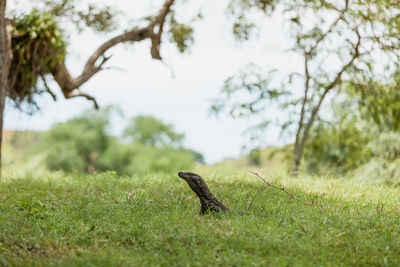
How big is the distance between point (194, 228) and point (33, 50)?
21.6 feet

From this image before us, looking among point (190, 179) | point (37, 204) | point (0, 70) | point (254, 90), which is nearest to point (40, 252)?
point (37, 204)

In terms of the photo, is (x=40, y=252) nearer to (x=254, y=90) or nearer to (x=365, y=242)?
(x=365, y=242)

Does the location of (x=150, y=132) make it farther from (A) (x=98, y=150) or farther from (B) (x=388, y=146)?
(B) (x=388, y=146)

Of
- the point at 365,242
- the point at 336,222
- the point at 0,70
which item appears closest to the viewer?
the point at 365,242

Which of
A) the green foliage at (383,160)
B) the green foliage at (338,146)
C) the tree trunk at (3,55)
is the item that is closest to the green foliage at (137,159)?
the green foliage at (338,146)

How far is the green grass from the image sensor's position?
3227mm

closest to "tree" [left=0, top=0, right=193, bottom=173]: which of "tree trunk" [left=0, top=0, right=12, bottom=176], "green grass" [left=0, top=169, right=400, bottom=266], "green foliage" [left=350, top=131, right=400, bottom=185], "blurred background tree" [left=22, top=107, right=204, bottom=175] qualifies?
"tree trunk" [left=0, top=0, right=12, bottom=176]

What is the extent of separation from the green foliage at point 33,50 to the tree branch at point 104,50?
1.36 feet

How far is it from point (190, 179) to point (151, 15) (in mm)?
6996

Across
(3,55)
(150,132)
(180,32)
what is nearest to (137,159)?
(150,132)

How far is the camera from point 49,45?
8508mm

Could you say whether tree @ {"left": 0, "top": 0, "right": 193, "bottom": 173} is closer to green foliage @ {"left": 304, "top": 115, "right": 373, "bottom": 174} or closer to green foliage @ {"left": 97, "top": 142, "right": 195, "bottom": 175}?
green foliage @ {"left": 304, "top": 115, "right": 373, "bottom": 174}

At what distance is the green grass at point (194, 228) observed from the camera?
10.6 ft

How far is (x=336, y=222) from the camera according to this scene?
4.00m
